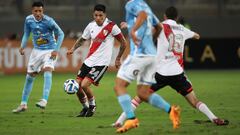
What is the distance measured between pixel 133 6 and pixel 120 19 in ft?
76.8

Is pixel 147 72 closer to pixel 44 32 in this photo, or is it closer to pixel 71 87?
pixel 71 87

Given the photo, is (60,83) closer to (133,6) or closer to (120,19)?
(120,19)

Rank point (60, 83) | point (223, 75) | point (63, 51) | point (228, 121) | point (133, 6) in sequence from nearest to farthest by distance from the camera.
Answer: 1. point (133, 6)
2. point (228, 121)
3. point (60, 83)
4. point (223, 75)
5. point (63, 51)

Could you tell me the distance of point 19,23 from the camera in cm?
3503

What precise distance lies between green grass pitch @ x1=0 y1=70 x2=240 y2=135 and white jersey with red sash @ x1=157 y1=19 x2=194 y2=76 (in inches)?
38.9

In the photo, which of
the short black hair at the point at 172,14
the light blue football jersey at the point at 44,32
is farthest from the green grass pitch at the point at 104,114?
the short black hair at the point at 172,14

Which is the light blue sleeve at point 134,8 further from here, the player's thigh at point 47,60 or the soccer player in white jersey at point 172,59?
the player's thigh at point 47,60

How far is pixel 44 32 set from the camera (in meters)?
15.8

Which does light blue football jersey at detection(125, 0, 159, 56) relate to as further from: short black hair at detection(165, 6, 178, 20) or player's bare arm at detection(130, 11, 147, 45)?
short black hair at detection(165, 6, 178, 20)

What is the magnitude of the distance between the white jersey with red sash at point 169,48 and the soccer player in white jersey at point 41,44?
12.8 feet

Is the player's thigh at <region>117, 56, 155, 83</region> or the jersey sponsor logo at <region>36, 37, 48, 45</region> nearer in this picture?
the player's thigh at <region>117, 56, 155, 83</region>

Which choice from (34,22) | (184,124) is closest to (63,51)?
(34,22)

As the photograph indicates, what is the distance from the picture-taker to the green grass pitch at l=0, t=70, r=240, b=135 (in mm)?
11719

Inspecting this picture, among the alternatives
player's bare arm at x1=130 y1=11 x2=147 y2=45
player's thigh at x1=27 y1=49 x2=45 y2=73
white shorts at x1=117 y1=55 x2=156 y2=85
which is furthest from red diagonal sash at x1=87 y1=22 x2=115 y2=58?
player's bare arm at x1=130 y1=11 x2=147 y2=45
